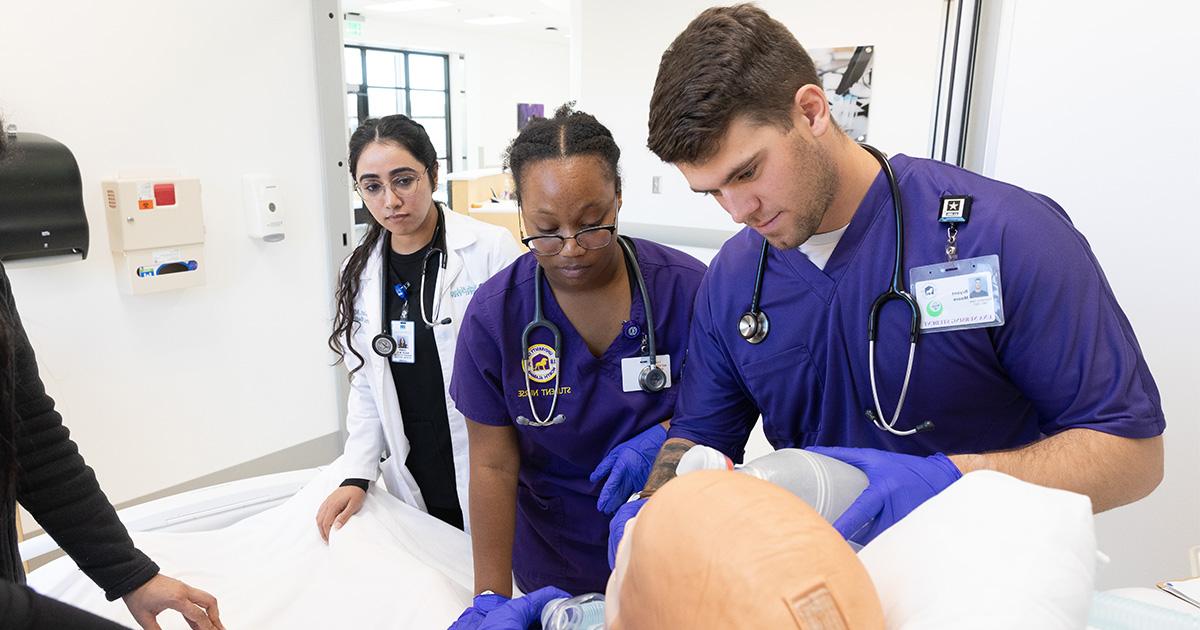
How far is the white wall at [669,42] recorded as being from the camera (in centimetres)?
257

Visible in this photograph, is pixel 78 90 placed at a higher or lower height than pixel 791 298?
higher

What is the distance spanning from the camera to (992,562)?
20.9 inches

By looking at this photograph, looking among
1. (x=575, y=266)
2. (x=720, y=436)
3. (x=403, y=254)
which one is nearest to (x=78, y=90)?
(x=403, y=254)

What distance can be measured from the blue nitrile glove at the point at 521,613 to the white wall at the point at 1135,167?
1402 millimetres

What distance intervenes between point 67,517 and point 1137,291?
2.01 m

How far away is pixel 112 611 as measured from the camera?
1.35m

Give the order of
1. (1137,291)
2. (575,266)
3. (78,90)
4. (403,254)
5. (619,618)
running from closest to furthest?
(619,618) < (575,266) < (1137,291) < (403,254) < (78,90)

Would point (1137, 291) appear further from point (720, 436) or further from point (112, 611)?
point (112, 611)

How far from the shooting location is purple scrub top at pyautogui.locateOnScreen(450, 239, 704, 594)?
1.28m

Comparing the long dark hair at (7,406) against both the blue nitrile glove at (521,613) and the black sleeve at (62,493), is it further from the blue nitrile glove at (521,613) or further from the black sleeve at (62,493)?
the blue nitrile glove at (521,613)

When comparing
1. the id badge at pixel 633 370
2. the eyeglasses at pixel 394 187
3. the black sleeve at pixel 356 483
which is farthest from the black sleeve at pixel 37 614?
the eyeglasses at pixel 394 187

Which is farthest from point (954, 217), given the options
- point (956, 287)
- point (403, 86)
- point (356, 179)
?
point (403, 86)

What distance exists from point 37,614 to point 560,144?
89 centimetres

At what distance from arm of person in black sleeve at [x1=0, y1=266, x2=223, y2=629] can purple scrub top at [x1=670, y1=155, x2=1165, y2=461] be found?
2.61 feet
